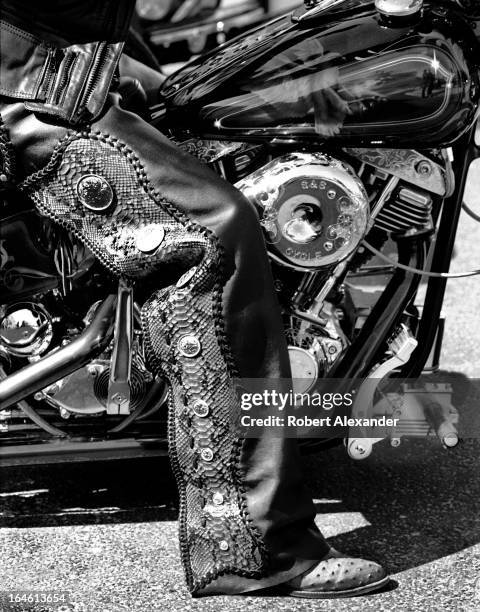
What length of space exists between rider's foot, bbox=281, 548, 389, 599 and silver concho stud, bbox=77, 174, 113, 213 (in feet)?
3.04

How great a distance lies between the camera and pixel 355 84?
6.85ft

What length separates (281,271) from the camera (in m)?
2.26

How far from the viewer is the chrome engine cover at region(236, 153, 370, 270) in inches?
83.1

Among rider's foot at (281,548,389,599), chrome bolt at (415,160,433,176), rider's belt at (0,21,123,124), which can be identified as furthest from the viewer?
chrome bolt at (415,160,433,176)

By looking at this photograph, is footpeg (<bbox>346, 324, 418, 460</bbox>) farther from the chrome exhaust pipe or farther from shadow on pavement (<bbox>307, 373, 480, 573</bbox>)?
the chrome exhaust pipe

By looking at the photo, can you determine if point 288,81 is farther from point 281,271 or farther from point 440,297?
point 440,297

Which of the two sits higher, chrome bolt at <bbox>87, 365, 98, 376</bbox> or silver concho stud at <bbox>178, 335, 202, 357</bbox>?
silver concho stud at <bbox>178, 335, 202, 357</bbox>

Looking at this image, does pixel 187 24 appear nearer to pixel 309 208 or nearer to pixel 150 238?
pixel 309 208

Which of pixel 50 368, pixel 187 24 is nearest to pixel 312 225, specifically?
pixel 50 368

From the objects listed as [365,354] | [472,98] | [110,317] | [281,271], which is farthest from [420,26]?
[110,317]

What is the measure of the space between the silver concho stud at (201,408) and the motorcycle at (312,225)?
6.9 inches

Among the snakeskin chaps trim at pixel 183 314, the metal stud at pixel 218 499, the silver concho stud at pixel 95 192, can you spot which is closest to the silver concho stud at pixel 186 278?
the snakeskin chaps trim at pixel 183 314

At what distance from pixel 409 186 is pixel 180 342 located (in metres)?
0.71

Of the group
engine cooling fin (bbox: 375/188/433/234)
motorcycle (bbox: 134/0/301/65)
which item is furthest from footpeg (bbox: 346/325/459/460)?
motorcycle (bbox: 134/0/301/65)
